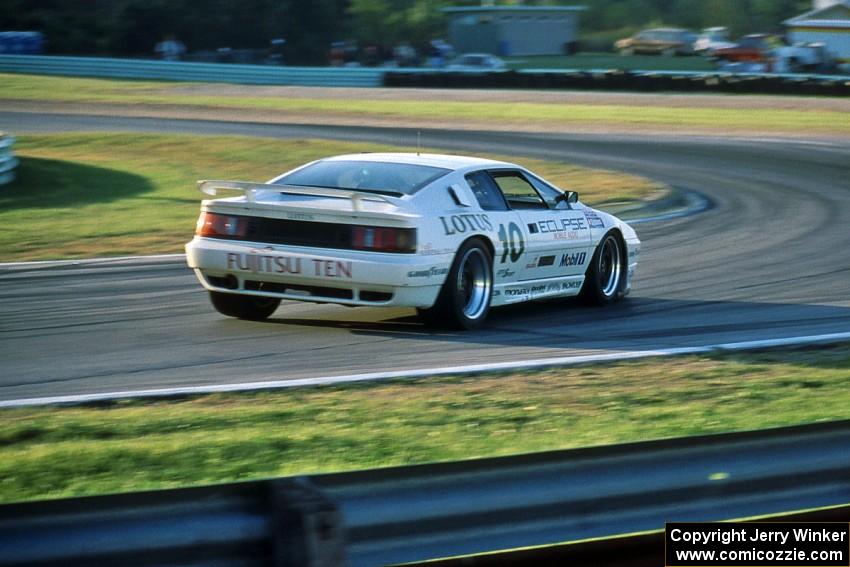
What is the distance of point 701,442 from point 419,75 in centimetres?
4103

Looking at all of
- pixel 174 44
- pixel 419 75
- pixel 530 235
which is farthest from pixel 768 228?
pixel 174 44

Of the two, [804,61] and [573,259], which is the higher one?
[804,61]

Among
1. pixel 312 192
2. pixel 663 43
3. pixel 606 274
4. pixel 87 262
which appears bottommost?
pixel 87 262

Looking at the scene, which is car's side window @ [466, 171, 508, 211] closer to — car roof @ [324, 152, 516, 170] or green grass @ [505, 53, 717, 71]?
car roof @ [324, 152, 516, 170]

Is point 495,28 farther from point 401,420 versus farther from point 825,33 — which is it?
point 401,420

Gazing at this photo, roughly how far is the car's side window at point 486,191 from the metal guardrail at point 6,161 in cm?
1067

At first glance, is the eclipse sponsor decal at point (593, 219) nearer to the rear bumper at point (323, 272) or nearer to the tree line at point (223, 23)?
the rear bumper at point (323, 272)

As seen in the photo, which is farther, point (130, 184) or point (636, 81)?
point (636, 81)

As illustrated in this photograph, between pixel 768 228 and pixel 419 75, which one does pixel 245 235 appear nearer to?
pixel 768 228

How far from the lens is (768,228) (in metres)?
15.7

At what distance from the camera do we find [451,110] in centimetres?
3753

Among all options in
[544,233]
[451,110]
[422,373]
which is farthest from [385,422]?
[451,110]

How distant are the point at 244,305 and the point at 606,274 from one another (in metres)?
3.13

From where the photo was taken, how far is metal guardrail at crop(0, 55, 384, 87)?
45.6 meters
